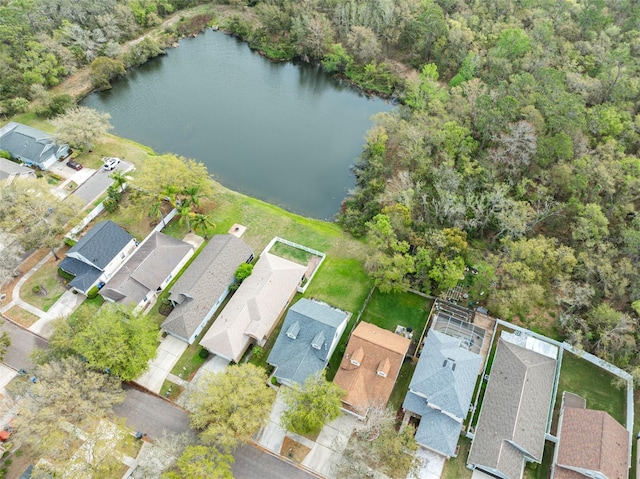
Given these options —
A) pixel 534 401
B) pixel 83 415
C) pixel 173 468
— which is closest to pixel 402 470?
pixel 534 401

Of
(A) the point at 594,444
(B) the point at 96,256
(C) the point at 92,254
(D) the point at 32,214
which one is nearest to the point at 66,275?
(C) the point at 92,254

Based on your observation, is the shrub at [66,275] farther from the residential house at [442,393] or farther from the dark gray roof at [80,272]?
the residential house at [442,393]

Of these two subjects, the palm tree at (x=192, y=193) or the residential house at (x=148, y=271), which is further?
the palm tree at (x=192, y=193)

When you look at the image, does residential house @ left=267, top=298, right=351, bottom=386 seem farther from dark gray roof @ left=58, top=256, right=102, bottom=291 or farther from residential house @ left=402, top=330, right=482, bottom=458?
dark gray roof @ left=58, top=256, right=102, bottom=291

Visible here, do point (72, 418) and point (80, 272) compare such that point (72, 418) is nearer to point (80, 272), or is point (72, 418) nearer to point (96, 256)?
point (80, 272)

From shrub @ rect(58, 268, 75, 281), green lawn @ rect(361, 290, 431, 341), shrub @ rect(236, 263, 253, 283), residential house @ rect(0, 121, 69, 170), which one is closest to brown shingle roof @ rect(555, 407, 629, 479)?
green lawn @ rect(361, 290, 431, 341)

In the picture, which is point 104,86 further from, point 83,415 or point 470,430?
point 470,430

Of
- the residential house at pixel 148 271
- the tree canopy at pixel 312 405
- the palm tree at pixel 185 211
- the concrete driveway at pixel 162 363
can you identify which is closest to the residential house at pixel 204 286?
the concrete driveway at pixel 162 363
